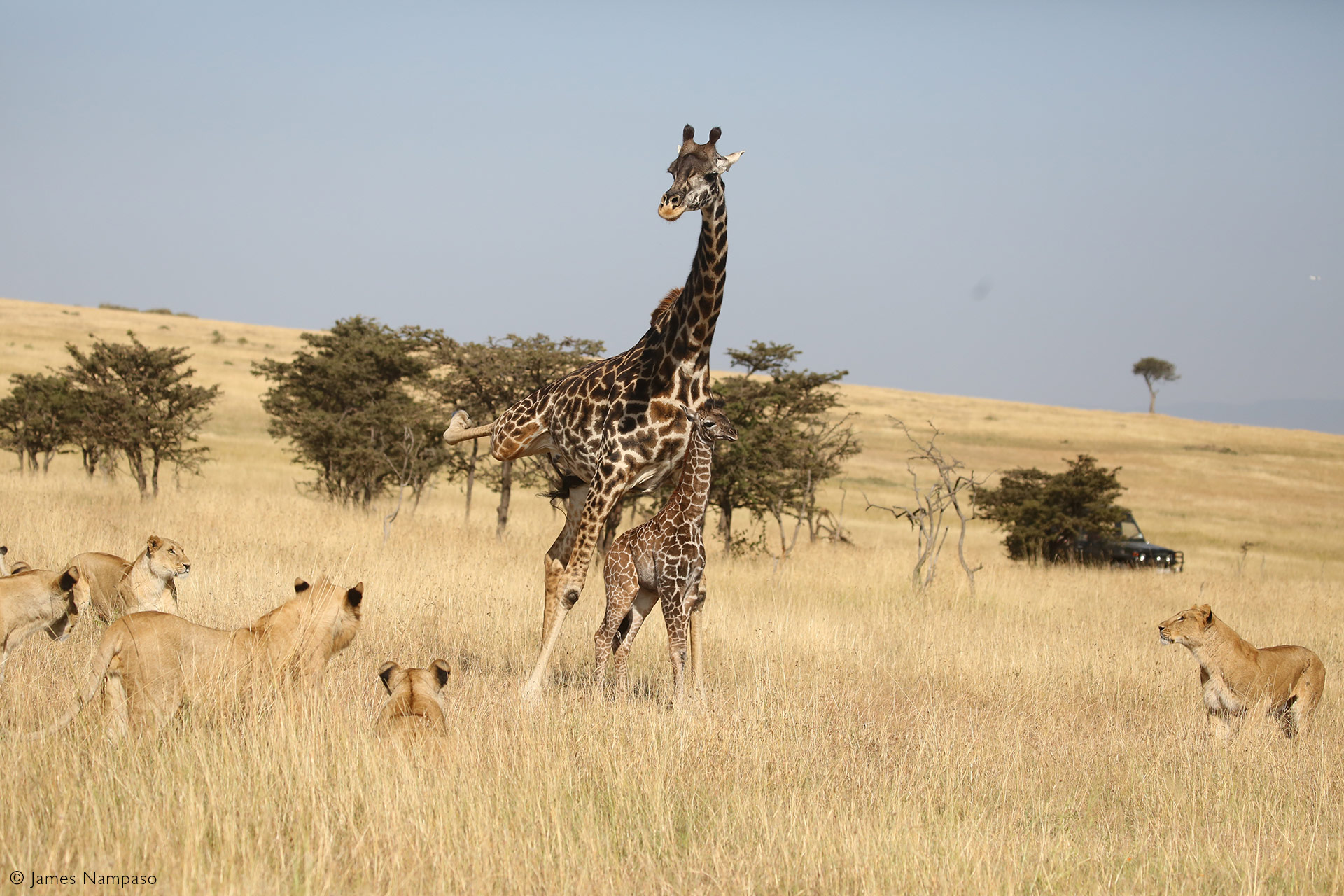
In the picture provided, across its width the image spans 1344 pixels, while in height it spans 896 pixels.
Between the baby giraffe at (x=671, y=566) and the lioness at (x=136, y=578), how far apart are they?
2.92 m

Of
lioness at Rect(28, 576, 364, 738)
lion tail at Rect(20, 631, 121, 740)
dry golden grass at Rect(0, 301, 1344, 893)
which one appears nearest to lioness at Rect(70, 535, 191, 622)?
dry golden grass at Rect(0, 301, 1344, 893)

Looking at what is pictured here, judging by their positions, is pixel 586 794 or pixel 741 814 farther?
pixel 586 794

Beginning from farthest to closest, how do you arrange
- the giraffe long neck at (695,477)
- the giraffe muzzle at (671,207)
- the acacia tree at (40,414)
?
the acacia tree at (40,414), the giraffe long neck at (695,477), the giraffe muzzle at (671,207)

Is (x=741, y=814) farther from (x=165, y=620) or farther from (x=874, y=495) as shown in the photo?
(x=874, y=495)

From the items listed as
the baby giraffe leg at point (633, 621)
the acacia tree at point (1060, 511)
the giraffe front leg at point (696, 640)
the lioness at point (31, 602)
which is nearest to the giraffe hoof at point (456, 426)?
the baby giraffe leg at point (633, 621)

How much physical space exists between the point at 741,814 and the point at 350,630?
255 cm

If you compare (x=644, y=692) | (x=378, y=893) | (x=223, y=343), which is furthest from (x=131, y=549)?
(x=223, y=343)

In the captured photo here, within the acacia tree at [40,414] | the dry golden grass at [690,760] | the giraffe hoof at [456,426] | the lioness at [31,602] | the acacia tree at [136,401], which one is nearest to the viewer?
the dry golden grass at [690,760]

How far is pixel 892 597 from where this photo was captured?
1335cm

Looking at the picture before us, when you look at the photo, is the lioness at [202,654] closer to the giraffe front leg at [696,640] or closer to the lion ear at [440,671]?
the lion ear at [440,671]

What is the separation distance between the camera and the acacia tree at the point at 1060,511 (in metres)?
22.3

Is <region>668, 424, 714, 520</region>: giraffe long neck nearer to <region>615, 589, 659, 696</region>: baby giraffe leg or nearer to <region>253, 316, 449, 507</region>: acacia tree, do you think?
<region>615, 589, 659, 696</region>: baby giraffe leg

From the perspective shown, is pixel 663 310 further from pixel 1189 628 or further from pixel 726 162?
pixel 1189 628

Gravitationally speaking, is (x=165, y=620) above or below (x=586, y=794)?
above
